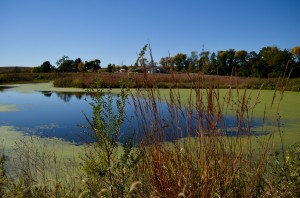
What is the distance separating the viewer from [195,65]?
1.89 m

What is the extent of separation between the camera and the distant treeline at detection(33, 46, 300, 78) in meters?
1.76

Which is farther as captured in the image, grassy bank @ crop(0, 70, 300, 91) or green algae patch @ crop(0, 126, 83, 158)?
green algae patch @ crop(0, 126, 83, 158)

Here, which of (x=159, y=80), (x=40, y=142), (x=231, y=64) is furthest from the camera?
(x=231, y=64)

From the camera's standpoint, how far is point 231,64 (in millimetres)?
21984

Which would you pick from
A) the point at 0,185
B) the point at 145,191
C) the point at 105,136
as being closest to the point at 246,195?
the point at 145,191

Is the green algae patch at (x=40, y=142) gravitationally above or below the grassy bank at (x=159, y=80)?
below

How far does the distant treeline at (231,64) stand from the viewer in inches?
69.1

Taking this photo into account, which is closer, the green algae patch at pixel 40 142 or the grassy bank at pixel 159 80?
the grassy bank at pixel 159 80

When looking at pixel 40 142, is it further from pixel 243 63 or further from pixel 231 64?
pixel 231 64

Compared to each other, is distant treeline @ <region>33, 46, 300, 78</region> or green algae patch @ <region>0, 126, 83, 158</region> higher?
distant treeline @ <region>33, 46, 300, 78</region>

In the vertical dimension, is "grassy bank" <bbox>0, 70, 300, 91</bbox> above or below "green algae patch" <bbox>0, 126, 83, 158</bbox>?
above

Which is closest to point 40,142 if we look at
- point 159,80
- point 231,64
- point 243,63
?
point 159,80

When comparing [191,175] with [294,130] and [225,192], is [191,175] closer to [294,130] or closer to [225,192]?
[225,192]

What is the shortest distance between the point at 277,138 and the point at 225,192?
3.17 metres
